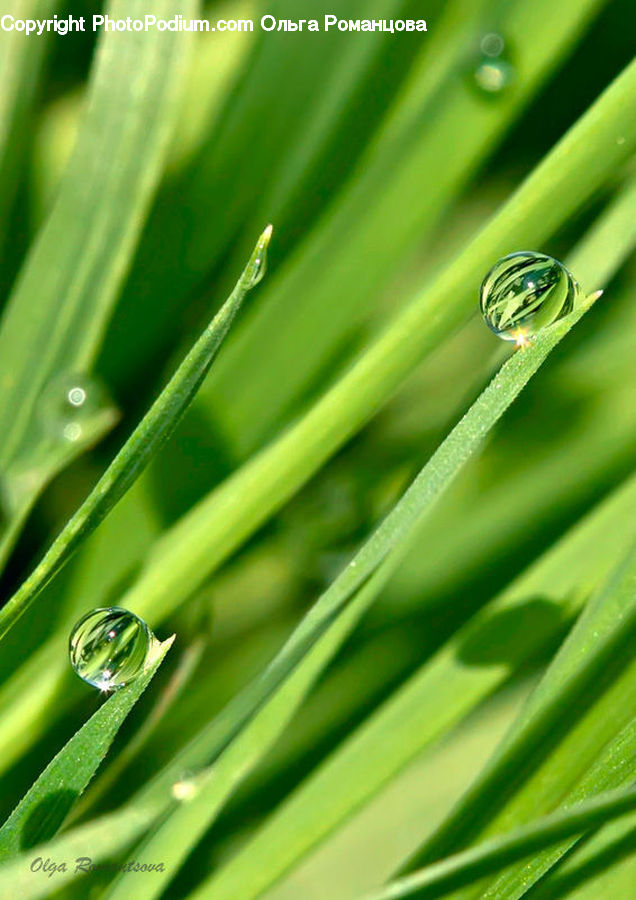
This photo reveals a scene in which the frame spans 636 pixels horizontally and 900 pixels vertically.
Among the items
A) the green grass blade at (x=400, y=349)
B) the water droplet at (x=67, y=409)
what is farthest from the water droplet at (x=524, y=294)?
the water droplet at (x=67, y=409)

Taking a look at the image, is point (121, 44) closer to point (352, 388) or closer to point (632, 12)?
point (352, 388)

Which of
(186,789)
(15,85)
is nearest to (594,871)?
(186,789)

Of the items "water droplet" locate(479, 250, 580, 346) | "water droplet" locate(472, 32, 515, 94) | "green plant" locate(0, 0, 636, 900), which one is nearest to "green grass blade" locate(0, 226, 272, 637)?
"green plant" locate(0, 0, 636, 900)

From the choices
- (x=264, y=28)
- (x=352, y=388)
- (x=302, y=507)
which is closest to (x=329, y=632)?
(x=352, y=388)

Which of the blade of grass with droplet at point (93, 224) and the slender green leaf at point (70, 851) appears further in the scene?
the blade of grass with droplet at point (93, 224)

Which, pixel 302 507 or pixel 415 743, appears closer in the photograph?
pixel 415 743

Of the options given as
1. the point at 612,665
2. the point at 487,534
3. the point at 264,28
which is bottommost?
the point at 612,665

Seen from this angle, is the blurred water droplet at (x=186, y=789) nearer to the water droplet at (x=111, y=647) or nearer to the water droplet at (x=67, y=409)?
the water droplet at (x=111, y=647)
